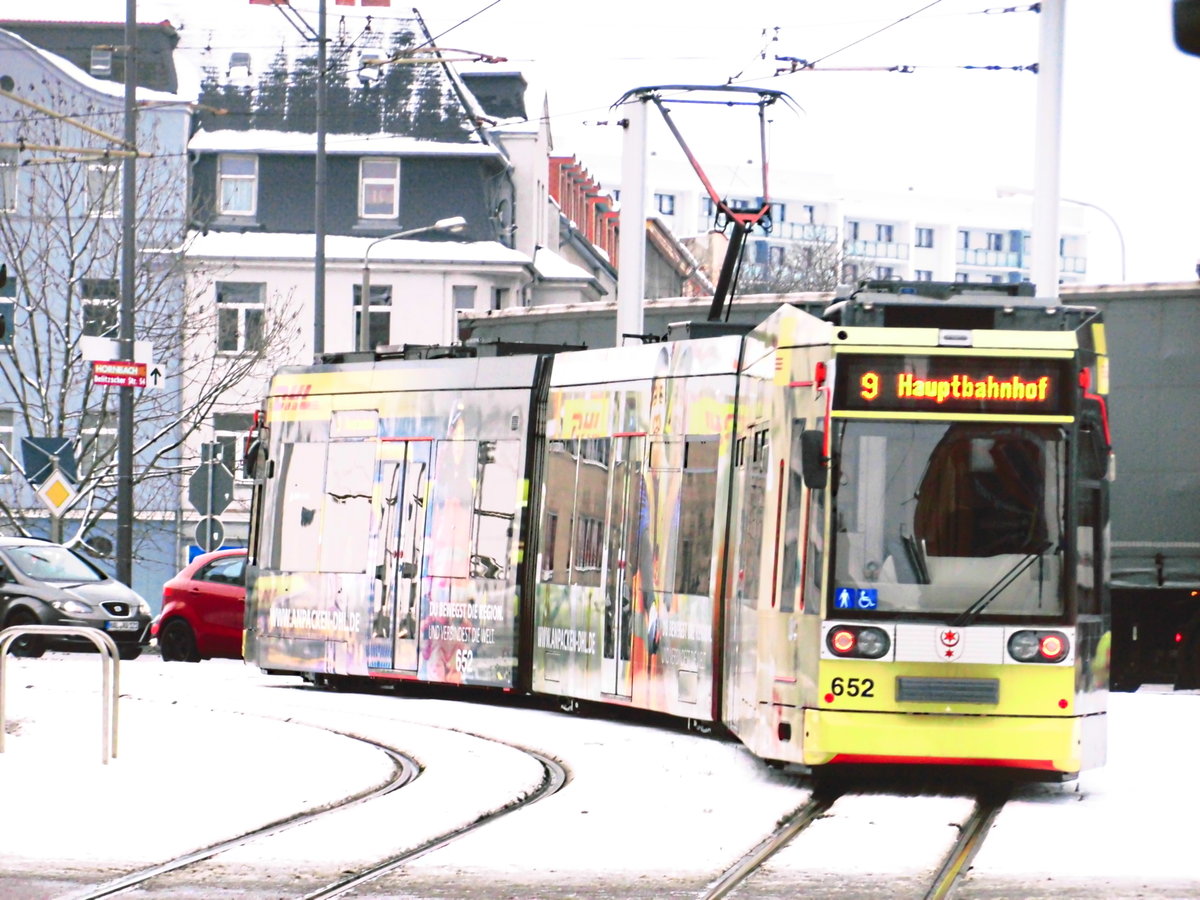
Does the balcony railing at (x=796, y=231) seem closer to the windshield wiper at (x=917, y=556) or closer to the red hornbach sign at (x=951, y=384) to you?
the red hornbach sign at (x=951, y=384)

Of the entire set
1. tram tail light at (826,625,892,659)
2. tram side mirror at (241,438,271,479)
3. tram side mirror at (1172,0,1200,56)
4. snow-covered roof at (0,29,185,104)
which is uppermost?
snow-covered roof at (0,29,185,104)

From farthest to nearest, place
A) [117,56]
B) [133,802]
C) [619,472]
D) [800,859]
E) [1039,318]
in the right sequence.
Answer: [117,56] → [619,472] → [1039,318] → [133,802] → [800,859]

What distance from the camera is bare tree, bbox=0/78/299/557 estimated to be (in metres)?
37.8

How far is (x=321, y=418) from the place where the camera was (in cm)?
2155

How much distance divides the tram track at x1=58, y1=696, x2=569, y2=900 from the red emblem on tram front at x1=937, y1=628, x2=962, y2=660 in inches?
86.9

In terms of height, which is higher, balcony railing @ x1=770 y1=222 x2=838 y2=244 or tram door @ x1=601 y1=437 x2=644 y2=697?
balcony railing @ x1=770 y1=222 x2=838 y2=244

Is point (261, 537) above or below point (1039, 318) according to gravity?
below

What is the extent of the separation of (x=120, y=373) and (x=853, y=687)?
17.8 m

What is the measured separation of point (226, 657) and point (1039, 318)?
17.9 metres

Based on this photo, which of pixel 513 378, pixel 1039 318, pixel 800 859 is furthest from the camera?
pixel 513 378

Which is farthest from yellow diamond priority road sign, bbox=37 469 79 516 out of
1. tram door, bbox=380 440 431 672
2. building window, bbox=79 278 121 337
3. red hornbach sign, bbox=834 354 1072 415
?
red hornbach sign, bbox=834 354 1072 415

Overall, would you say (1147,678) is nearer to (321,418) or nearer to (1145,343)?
(1145,343)

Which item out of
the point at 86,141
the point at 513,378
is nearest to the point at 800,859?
the point at 513,378

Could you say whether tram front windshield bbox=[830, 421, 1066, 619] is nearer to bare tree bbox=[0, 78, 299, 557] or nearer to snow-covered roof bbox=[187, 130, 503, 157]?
bare tree bbox=[0, 78, 299, 557]
